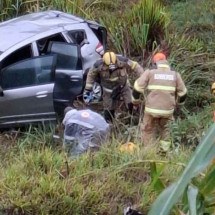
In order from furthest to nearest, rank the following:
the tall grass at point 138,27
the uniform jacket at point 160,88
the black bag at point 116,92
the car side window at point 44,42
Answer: the tall grass at point 138,27 → the car side window at point 44,42 → the black bag at point 116,92 → the uniform jacket at point 160,88

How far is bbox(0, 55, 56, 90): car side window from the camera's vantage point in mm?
9703

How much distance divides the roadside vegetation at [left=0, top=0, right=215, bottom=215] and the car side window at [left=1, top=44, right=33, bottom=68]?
3.48ft

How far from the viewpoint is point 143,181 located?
17.7 ft

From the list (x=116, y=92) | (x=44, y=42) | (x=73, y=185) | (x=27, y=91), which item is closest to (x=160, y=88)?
(x=116, y=92)

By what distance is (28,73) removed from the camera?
32.3 ft

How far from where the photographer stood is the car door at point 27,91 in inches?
381

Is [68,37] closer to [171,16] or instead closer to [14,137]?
[14,137]

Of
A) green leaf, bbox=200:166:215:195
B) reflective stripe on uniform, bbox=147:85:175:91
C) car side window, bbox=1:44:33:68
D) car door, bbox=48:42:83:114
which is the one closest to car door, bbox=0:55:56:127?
car side window, bbox=1:44:33:68

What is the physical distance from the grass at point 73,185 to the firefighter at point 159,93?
3268 millimetres

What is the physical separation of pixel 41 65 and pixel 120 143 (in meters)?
3.18

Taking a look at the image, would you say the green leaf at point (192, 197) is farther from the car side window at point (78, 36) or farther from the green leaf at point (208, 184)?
the car side window at point (78, 36)

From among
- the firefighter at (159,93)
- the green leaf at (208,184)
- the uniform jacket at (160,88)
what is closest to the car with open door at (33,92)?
the firefighter at (159,93)

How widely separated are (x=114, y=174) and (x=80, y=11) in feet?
30.5

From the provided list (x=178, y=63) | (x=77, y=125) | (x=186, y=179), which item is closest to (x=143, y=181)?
(x=77, y=125)
